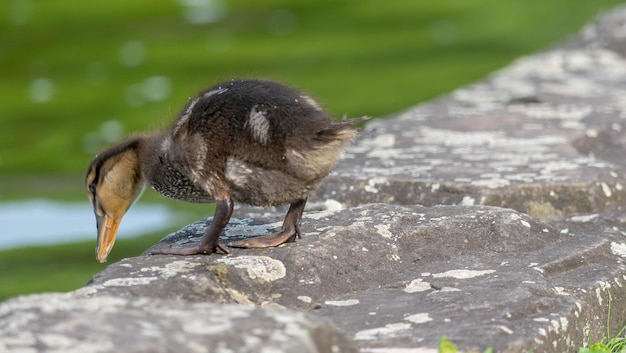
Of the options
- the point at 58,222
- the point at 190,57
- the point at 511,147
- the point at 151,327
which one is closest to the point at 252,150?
the point at 151,327

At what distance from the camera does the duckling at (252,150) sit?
414 centimetres

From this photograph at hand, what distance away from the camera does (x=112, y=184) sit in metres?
4.60

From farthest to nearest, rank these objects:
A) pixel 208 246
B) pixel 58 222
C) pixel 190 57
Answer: pixel 190 57 → pixel 58 222 → pixel 208 246

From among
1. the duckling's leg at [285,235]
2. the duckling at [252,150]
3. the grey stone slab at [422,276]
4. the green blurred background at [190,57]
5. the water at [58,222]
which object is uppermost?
the duckling at [252,150]

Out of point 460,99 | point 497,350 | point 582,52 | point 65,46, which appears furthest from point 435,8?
point 497,350

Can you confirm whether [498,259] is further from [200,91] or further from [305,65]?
[305,65]

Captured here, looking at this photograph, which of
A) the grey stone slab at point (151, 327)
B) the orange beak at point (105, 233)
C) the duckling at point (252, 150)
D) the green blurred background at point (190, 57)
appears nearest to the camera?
the grey stone slab at point (151, 327)

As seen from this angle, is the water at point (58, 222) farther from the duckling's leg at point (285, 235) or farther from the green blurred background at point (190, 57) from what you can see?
the duckling's leg at point (285, 235)

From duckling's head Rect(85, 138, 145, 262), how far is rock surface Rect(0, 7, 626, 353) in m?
0.28

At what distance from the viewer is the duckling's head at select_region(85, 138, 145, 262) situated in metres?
→ 4.54

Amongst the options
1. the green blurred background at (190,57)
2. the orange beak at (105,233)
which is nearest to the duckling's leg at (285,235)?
the orange beak at (105,233)

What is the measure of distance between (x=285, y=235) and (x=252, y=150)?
0.31 metres

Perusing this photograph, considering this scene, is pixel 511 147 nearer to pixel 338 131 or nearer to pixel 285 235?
pixel 338 131

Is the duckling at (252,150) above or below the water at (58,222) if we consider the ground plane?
above
